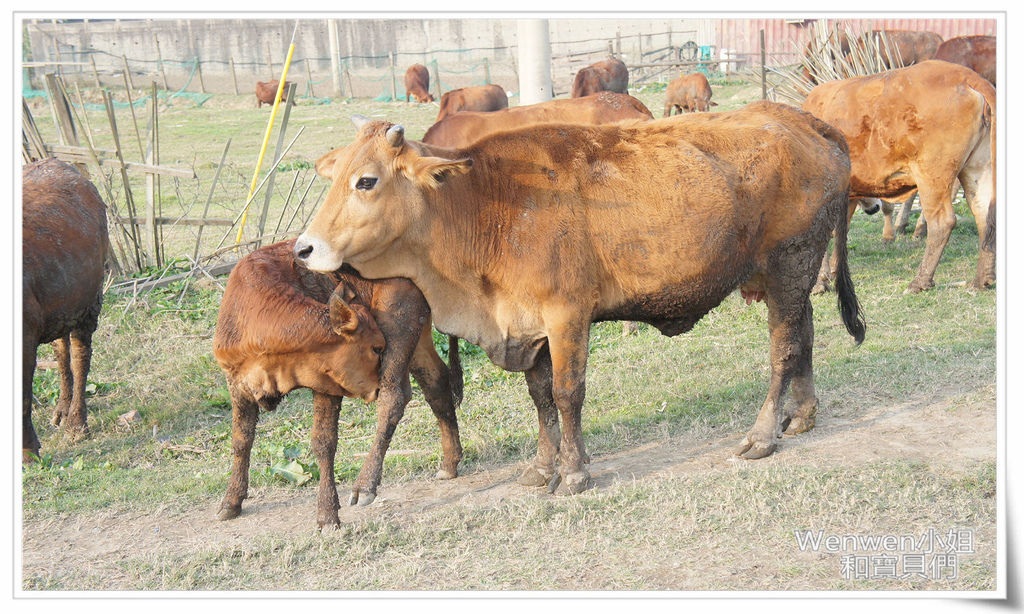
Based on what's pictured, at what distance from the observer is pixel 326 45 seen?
35.4 metres

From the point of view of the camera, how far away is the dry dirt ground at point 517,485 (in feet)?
15.8

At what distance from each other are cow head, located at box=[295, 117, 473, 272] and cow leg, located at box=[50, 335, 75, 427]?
2.94m

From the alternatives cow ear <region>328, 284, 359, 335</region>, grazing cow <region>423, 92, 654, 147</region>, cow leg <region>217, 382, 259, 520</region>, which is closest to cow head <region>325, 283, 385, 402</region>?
cow ear <region>328, 284, 359, 335</region>

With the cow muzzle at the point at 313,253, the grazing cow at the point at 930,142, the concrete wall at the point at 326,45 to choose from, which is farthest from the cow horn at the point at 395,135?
the concrete wall at the point at 326,45

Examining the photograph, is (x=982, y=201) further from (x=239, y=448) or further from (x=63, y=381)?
(x=63, y=381)

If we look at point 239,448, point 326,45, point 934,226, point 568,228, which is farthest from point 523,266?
point 326,45

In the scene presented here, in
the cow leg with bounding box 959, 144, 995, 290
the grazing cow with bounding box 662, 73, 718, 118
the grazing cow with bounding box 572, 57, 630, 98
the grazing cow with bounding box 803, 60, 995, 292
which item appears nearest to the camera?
the grazing cow with bounding box 803, 60, 995, 292

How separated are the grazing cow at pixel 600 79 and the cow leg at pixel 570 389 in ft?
41.9

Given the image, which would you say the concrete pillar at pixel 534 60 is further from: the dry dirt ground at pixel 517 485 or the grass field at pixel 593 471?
the dry dirt ground at pixel 517 485

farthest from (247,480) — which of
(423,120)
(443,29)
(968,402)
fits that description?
(443,29)

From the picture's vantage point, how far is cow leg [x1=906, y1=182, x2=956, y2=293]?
8.66 m

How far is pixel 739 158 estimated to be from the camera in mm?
5324

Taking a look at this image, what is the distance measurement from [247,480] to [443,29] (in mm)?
29936

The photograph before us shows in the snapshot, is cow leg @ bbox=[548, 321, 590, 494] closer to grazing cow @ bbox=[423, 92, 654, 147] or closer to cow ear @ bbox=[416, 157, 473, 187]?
cow ear @ bbox=[416, 157, 473, 187]
